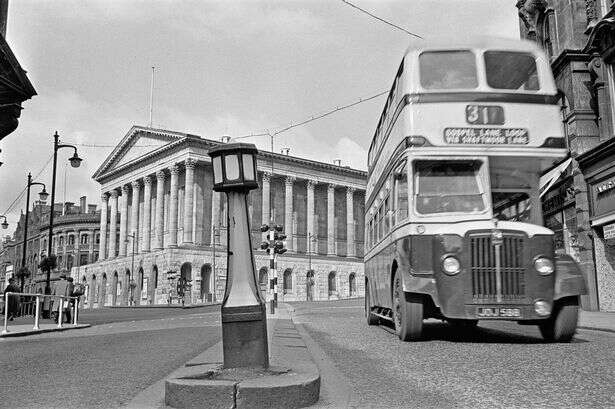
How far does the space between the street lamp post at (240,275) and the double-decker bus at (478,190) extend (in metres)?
4.07

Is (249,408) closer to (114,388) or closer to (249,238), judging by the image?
(249,238)

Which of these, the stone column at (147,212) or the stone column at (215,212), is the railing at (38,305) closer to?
the stone column at (215,212)

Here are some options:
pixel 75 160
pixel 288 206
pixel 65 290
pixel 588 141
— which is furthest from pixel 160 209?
pixel 588 141

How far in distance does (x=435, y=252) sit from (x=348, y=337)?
11.0 feet

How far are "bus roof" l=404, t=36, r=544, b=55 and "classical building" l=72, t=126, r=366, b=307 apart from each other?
197 feet

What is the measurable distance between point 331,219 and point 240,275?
87462 mm

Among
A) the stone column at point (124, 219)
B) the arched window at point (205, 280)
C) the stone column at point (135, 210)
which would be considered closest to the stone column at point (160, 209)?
the stone column at point (135, 210)

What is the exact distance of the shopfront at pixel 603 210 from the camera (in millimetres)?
19500

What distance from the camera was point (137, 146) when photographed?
84.7 metres

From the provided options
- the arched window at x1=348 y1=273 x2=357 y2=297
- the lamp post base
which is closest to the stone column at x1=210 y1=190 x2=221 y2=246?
the arched window at x1=348 y1=273 x2=357 y2=297

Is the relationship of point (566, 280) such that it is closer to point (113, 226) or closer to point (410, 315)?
point (410, 315)

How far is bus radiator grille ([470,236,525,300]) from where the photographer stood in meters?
8.50

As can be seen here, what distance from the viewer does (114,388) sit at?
5785 mm

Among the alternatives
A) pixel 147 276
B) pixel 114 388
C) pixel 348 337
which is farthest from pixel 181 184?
pixel 114 388
